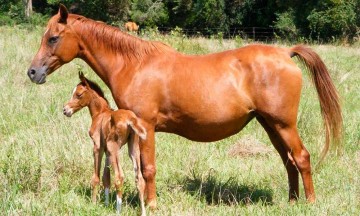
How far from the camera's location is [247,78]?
14.8 ft

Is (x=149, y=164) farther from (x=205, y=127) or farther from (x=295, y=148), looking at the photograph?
(x=295, y=148)

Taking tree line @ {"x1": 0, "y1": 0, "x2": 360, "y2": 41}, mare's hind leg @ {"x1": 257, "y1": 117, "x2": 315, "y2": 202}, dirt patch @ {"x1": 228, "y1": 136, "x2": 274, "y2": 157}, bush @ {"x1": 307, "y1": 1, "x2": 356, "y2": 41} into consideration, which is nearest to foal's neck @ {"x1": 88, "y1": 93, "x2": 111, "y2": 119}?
mare's hind leg @ {"x1": 257, "y1": 117, "x2": 315, "y2": 202}

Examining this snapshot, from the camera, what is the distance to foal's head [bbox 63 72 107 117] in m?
4.48

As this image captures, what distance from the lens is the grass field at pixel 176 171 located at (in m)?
4.35

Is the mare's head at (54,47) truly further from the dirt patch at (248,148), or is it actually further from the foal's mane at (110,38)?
the dirt patch at (248,148)

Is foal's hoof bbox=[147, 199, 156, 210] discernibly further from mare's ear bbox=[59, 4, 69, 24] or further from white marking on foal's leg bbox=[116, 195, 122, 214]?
mare's ear bbox=[59, 4, 69, 24]

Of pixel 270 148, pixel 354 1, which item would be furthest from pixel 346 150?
pixel 354 1

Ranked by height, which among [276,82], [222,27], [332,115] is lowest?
[222,27]

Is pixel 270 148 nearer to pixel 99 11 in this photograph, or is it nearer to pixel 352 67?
pixel 352 67

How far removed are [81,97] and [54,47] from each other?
1.77 feet

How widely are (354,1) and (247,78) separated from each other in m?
28.7

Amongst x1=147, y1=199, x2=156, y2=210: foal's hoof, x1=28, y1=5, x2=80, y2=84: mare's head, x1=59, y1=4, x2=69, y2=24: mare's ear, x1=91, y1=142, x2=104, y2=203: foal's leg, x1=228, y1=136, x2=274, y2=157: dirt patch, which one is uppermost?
x1=59, y1=4, x2=69, y2=24: mare's ear

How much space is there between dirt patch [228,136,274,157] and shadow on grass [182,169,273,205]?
804 millimetres

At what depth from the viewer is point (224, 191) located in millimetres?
5027
